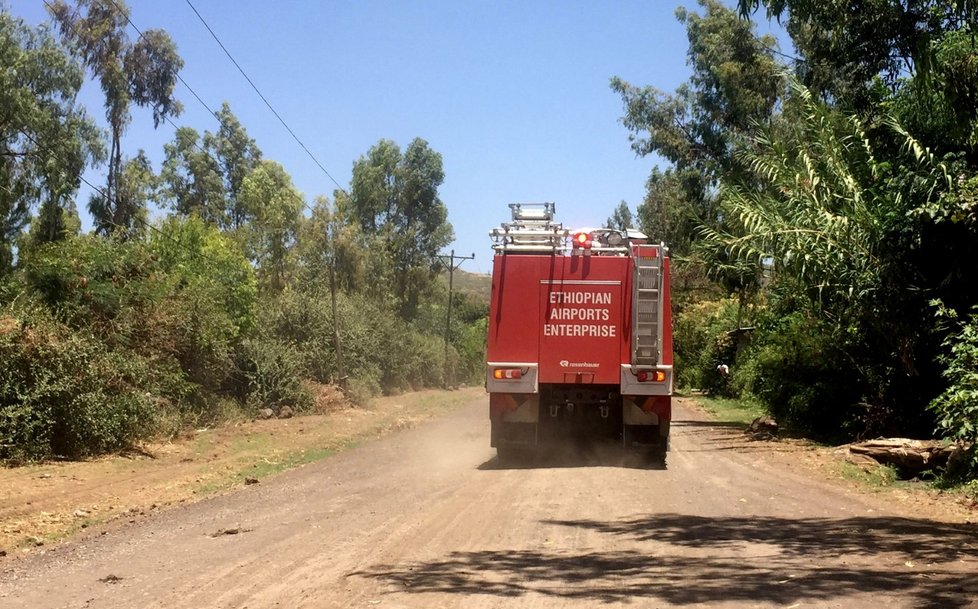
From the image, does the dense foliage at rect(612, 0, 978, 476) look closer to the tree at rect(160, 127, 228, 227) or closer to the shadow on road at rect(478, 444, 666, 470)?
the shadow on road at rect(478, 444, 666, 470)

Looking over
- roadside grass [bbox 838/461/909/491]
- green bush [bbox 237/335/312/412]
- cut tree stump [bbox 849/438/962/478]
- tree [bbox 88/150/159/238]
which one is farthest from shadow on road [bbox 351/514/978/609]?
tree [bbox 88/150/159/238]

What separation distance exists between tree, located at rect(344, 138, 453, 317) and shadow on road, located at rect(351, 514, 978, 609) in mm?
54546

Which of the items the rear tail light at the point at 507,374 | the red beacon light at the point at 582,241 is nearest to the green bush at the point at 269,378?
the rear tail light at the point at 507,374

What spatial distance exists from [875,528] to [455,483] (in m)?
5.62

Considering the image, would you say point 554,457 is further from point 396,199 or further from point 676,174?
point 396,199

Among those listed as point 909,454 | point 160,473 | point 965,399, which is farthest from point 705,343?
point 160,473

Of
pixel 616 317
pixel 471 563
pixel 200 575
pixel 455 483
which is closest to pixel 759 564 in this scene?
pixel 471 563

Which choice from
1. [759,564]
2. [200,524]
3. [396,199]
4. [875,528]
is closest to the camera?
[759,564]

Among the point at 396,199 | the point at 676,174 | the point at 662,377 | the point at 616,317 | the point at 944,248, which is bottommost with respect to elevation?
the point at 662,377

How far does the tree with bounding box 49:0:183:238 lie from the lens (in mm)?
38188

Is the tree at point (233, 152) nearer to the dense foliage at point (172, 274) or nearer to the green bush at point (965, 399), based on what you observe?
the dense foliage at point (172, 274)

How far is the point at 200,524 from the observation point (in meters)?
9.61

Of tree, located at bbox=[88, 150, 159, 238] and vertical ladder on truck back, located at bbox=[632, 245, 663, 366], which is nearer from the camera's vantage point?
vertical ladder on truck back, located at bbox=[632, 245, 663, 366]

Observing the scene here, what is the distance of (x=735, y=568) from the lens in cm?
684
